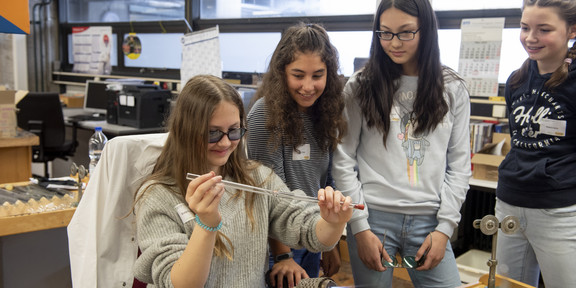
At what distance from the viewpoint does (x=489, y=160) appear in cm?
298

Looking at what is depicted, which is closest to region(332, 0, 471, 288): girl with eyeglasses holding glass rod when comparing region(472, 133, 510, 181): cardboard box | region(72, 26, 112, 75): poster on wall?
region(472, 133, 510, 181): cardboard box


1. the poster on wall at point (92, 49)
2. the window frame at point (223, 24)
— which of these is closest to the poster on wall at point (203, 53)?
the window frame at point (223, 24)

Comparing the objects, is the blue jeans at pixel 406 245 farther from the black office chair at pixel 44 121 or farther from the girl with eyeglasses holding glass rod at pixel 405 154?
the black office chair at pixel 44 121

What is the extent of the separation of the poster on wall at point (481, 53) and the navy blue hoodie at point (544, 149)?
1937 mm

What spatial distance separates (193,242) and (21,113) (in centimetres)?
450

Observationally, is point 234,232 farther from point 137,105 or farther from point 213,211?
point 137,105

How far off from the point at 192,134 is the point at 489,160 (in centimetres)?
219

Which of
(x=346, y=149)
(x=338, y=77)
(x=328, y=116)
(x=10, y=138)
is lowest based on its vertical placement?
(x=10, y=138)

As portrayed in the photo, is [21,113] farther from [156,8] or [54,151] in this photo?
[156,8]

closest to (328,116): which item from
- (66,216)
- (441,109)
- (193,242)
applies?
(441,109)

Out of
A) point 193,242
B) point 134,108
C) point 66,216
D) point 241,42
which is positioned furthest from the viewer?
point 241,42

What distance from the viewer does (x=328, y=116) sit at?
1.55m

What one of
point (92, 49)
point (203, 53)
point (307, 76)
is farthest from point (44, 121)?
point (307, 76)

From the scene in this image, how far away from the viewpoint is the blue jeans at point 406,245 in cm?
150
